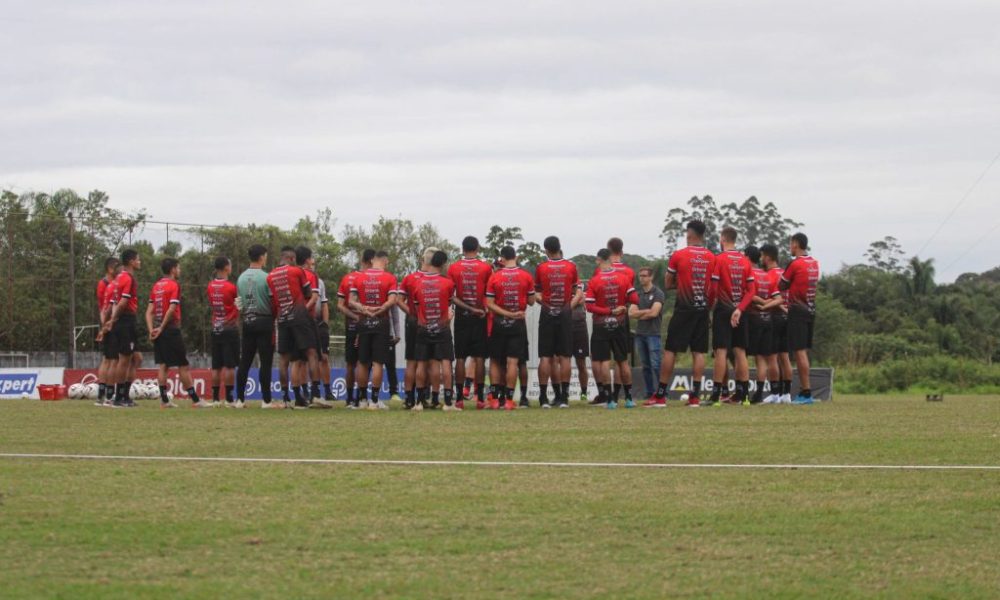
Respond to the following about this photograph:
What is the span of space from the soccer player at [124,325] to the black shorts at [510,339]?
5.14 metres

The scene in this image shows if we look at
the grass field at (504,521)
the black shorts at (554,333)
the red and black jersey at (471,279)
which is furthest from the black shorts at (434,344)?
the grass field at (504,521)

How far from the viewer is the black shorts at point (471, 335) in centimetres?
1820

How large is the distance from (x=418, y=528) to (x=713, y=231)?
9201 centimetres

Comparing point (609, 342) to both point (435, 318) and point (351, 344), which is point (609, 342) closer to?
point (435, 318)

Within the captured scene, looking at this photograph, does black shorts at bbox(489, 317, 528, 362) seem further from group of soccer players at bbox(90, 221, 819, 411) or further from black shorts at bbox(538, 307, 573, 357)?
black shorts at bbox(538, 307, 573, 357)

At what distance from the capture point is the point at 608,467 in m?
9.55

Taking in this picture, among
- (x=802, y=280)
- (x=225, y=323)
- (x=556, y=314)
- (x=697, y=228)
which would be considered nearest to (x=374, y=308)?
(x=556, y=314)

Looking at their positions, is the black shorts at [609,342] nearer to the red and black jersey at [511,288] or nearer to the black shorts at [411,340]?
the red and black jersey at [511,288]

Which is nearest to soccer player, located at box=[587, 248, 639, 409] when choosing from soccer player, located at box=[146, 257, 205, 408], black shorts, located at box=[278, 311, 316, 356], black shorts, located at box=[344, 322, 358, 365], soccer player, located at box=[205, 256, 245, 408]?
black shorts, located at box=[344, 322, 358, 365]

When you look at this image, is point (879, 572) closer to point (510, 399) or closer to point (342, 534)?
point (342, 534)

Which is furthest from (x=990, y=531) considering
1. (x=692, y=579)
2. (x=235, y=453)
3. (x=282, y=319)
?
(x=282, y=319)

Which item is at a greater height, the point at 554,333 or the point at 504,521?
the point at 554,333

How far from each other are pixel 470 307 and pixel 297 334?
233 centimetres

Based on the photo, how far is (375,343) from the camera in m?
18.2
